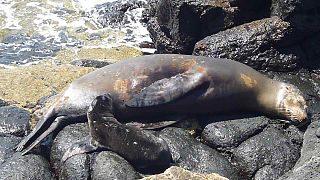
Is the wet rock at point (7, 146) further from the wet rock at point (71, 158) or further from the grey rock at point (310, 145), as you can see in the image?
the grey rock at point (310, 145)

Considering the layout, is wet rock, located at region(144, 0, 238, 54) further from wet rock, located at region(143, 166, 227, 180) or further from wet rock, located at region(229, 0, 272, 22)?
wet rock, located at region(143, 166, 227, 180)

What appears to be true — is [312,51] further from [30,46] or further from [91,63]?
[30,46]

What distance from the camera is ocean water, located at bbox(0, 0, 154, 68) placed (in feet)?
41.9

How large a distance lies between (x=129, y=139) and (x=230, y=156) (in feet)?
4.19

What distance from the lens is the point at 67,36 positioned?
1366 centimetres

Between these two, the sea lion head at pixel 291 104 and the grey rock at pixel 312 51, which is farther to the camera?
the grey rock at pixel 312 51

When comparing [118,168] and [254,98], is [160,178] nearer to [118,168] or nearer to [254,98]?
[118,168]

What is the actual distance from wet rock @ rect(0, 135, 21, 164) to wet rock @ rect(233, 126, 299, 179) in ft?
8.68

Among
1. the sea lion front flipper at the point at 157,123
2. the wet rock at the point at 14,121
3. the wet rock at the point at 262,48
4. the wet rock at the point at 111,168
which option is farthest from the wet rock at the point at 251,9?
the wet rock at the point at 111,168

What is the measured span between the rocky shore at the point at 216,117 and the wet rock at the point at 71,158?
0.01 metres

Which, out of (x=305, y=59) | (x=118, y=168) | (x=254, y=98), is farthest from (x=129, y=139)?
(x=305, y=59)

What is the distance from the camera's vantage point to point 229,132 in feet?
21.5

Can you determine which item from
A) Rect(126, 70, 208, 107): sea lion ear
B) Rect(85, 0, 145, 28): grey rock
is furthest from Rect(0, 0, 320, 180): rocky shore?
Rect(85, 0, 145, 28): grey rock

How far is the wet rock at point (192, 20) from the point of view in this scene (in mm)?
9008
